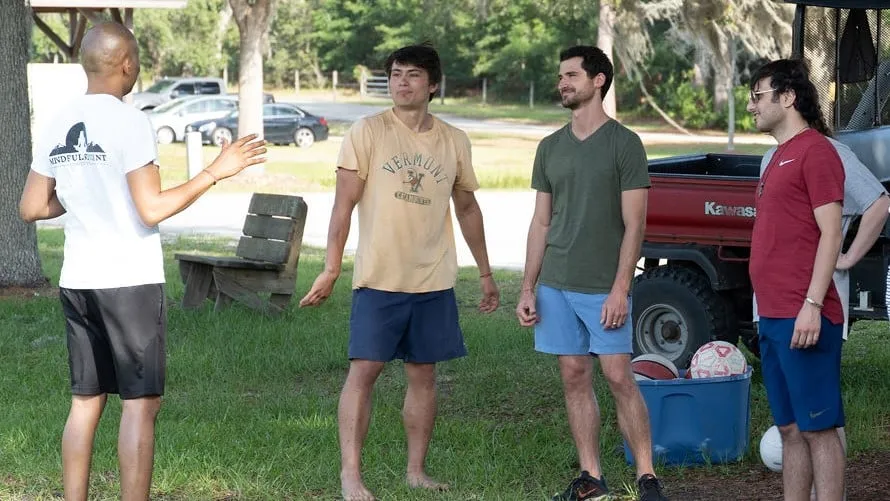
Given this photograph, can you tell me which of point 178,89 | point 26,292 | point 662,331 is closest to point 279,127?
point 178,89

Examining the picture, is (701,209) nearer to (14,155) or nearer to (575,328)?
(575,328)

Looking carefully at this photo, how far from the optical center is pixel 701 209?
313 inches

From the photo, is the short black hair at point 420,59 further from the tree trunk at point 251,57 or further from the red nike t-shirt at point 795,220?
the tree trunk at point 251,57

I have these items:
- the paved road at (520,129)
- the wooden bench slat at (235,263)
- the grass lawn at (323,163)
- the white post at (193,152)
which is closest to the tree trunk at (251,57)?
the grass lawn at (323,163)

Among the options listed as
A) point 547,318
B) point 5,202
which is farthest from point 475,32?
point 547,318

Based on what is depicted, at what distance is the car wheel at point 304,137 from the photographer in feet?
116

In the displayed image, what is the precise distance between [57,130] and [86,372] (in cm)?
90

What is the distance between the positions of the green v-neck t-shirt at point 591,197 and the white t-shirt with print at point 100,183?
172cm

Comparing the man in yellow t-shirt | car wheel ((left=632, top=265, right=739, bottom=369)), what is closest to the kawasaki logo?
car wheel ((left=632, top=265, right=739, bottom=369))

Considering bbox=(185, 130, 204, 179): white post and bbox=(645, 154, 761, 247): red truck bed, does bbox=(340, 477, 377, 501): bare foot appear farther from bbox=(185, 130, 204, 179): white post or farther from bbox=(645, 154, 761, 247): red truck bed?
bbox=(185, 130, 204, 179): white post

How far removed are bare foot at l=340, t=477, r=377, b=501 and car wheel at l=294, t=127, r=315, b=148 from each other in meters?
30.1

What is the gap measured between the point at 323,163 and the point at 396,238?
23325 mm

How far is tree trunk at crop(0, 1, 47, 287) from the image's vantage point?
1134 cm

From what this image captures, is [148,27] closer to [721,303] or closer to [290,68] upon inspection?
[290,68]
